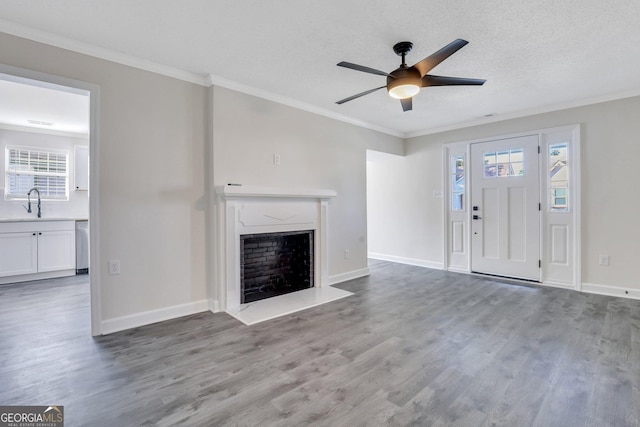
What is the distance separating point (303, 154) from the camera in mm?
4055

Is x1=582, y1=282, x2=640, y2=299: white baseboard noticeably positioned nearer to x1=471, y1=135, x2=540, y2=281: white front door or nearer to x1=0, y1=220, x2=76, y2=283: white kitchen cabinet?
x1=471, y1=135, x2=540, y2=281: white front door

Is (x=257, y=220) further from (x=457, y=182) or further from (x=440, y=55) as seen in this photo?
(x=457, y=182)

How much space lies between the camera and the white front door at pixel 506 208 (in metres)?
4.30

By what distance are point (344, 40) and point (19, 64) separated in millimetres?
2572

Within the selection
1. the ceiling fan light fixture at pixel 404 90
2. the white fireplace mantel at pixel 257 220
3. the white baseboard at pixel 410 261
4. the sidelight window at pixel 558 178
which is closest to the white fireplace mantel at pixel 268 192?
the white fireplace mantel at pixel 257 220

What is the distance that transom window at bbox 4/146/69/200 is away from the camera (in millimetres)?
4805

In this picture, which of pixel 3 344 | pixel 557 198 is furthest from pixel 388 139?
pixel 3 344

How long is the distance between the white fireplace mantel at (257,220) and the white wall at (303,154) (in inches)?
9.5

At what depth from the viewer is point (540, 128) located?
167 inches

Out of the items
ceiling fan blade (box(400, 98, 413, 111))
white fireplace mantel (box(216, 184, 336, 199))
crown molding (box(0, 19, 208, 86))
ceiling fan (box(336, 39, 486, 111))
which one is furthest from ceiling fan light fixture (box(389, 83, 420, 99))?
crown molding (box(0, 19, 208, 86))

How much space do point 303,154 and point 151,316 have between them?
8.48ft

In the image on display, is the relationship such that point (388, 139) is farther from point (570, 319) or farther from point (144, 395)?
point (144, 395)

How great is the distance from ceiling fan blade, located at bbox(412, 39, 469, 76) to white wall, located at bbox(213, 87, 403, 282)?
195 centimetres

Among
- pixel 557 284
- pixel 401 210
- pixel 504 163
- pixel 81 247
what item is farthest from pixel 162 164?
pixel 557 284
